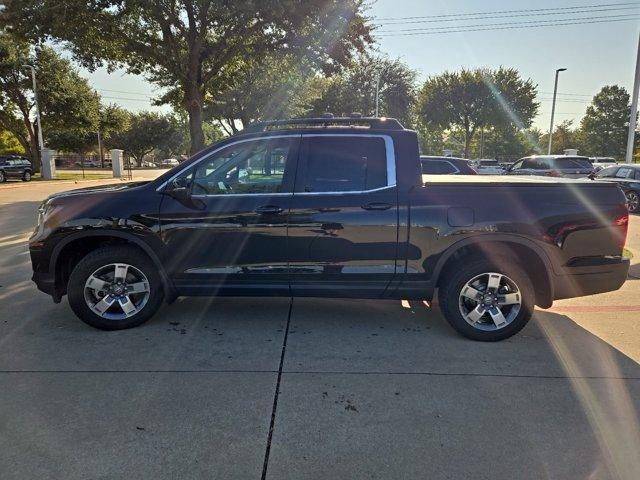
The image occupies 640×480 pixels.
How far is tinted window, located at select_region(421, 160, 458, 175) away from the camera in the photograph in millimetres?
11789

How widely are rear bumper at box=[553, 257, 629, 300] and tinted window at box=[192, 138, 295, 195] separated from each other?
272cm

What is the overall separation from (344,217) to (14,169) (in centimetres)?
2921

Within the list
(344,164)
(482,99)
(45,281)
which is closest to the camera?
(344,164)

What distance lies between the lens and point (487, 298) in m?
4.31

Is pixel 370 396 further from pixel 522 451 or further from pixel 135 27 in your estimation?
pixel 135 27

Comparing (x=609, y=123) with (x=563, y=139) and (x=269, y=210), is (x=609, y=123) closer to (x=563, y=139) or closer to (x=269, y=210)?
(x=563, y=139)

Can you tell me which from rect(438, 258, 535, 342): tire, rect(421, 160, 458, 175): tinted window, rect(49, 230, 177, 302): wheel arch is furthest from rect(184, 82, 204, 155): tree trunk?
rect(438, 258, 535, 342): tire

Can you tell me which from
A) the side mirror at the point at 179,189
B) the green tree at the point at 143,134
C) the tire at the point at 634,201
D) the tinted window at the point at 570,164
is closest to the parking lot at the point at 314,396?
the side mirror at the point at 179,189

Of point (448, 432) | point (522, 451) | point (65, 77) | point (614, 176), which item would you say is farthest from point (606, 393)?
point (65, 77)

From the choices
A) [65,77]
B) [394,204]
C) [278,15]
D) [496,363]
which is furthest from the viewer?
Answer: [65,77]

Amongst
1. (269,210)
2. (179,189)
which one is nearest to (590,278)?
(269,210)

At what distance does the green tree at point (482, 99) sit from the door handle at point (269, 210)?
42.3 m

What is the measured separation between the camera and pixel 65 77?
111 ft

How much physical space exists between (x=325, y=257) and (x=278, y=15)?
13.7 meters
